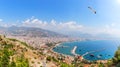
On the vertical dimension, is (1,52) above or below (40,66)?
above

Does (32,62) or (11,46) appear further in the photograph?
(11,46)

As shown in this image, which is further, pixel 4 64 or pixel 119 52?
pixel 119 52

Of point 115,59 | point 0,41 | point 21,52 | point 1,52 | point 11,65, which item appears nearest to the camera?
point 11,65

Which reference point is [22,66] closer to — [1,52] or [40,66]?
[40,66]

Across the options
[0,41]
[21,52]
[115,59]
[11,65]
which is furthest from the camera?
[0,41]

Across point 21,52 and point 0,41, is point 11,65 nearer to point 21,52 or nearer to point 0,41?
point 21,52

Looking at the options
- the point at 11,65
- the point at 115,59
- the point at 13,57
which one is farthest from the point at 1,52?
the point at 115,59

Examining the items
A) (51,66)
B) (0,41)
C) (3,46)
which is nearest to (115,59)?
(51,66)

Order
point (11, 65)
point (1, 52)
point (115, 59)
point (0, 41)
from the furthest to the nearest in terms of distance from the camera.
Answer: point (0, 41) → point (1, 52) → point (115, 59) → point (11, 65)

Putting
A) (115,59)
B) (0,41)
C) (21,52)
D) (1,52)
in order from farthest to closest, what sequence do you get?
1. (0,41)
2. (21,52)
3. (1,52)
4. (115,59)
